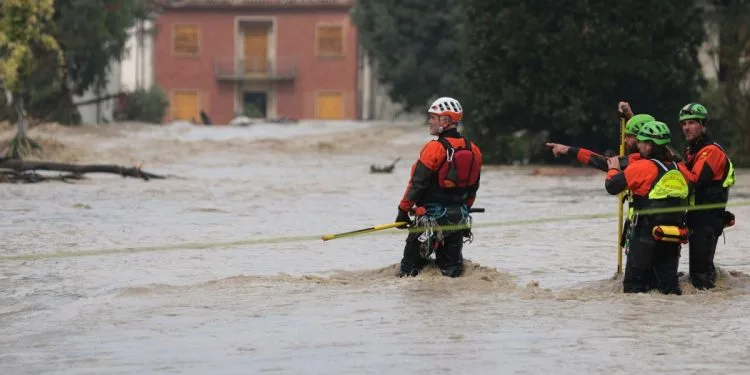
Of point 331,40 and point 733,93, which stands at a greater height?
point 331,40

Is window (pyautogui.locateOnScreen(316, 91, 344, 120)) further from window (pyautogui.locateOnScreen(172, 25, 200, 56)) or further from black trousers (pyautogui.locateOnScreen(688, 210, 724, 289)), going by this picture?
black trousers (pyautogui.locateOnScreen(688, 210, 724, 289))

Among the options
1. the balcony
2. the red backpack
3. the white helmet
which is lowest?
the balcony

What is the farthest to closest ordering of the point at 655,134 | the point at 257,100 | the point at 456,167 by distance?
the point at 257,100
the point at 456,167
the point at 655,134

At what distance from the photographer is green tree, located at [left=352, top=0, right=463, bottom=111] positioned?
192 ft

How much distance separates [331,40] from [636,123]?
64.2 m

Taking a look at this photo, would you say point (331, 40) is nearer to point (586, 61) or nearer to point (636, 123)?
point (586, 61)

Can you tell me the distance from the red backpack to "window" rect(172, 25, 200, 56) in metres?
66.0

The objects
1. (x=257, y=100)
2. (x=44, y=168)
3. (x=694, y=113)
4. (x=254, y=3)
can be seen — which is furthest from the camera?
(x=257, y=100)

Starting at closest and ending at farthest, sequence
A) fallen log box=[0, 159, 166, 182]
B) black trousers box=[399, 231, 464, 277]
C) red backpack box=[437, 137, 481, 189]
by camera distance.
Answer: red backpack box=[437, 137, 481, 189], black trousers box=[399, 231, 464, 277], fallen log box=[0, 159, 166, 182]

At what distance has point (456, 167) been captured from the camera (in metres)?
13.7

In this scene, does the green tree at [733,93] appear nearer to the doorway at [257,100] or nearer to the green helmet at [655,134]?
the green helmet at [655,134]

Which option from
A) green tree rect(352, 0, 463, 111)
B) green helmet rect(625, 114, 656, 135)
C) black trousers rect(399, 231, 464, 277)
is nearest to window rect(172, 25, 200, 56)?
green tree rect(352, 0, 463, 111)

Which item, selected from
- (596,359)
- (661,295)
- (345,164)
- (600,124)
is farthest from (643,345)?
(345,164)

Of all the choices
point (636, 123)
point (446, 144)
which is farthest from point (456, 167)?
point (636, 123)
